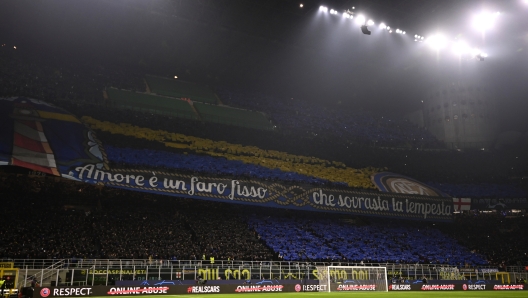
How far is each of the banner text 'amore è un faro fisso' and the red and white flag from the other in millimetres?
968

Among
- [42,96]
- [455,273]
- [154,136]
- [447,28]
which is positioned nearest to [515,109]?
[447,28]

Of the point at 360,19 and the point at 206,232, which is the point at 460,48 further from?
the point at 206,232

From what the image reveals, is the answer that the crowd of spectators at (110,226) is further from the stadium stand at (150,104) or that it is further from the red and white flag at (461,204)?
the red and white flag at (461,204)

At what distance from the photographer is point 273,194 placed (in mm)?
36000

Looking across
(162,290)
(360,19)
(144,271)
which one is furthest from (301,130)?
(162,290)

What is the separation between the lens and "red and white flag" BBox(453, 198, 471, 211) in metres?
42.8

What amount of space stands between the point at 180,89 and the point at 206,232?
24092 millimetres

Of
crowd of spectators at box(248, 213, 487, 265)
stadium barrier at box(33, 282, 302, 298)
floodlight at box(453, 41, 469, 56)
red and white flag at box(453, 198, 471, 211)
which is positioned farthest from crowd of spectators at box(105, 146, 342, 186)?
floodlight at box(453, 41, 469, 56)

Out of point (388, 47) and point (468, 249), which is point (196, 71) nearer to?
point (388, 47)

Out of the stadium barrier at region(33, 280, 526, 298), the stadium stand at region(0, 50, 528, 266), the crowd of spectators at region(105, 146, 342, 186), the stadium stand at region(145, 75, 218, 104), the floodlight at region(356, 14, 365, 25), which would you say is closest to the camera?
the stadium barrier at region(33, 280, 526, 298)

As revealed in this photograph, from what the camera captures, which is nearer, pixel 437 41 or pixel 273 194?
pixel 273 194

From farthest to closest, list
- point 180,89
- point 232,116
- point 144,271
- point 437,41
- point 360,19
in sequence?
1. point 180,89
2. point 232,116
3. point 437,41
4. point 360,19
5. point 144,271

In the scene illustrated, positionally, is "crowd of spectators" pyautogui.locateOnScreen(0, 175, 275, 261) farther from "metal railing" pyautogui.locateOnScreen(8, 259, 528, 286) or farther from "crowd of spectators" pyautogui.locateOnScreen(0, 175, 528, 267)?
"metal railing" pyautogui.locateOnScreen(8, 259, 528, 286)

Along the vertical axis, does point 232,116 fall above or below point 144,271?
above
